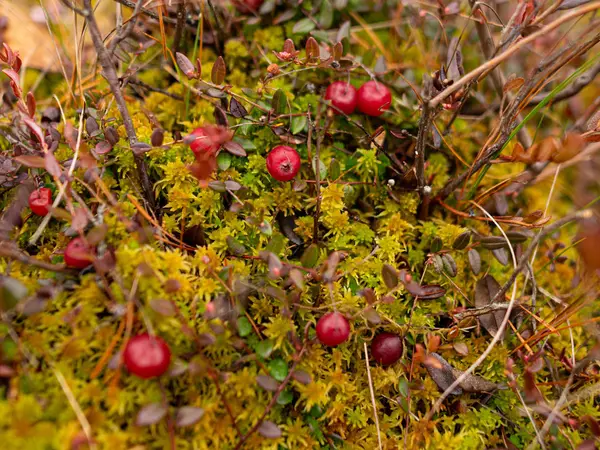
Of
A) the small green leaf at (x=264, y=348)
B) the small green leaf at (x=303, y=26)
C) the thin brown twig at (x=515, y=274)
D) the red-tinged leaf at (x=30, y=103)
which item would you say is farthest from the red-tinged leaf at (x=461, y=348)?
the red-tinged leaf at (x=30, y=103)

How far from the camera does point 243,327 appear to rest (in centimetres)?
180

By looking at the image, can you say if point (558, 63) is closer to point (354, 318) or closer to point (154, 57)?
point (354, 318)

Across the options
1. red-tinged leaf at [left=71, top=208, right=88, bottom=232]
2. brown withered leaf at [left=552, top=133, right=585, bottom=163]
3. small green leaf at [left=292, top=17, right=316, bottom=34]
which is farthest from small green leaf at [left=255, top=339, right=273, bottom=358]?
small green leaf at [left=292, top=17, right=316, bottom=34]

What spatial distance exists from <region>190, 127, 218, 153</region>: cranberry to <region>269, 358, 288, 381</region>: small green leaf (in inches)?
35.5

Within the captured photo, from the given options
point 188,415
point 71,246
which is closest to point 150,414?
point 188,415

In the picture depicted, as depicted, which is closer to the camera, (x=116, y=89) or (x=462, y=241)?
(x=116, y=89)

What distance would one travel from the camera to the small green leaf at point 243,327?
179cm

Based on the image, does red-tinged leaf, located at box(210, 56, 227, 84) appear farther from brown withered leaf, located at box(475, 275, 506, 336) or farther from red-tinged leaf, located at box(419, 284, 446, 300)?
brown withered leaf, located at box(475, 275, 506, 336)

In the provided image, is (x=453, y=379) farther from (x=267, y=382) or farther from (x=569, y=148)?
(x=569, y=148)

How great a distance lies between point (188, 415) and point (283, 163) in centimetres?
106

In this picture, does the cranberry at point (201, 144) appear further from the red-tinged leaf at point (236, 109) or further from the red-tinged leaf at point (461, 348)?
the red-tinged leaf at point (461, 348)

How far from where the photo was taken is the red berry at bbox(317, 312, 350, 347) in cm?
178

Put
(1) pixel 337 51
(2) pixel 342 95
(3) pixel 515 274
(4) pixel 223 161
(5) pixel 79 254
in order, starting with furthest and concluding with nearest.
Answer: (2) pixel 342 95, (1) pixel 337 51, (4) pixel 223 161, (3) pixel 515 274, (5) pixel 79 254

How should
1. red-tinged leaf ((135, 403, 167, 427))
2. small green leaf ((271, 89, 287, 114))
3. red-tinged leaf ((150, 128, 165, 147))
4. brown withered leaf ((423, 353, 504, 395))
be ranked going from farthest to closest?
small green leaf ((271, 89, 287, 114)) → brown withered leaf ((423, 353, 504, 395)) → red-tinged leaf ((150, 128, 165, 147)) → red-tinged leaf ((135, 403, 167, 427))
